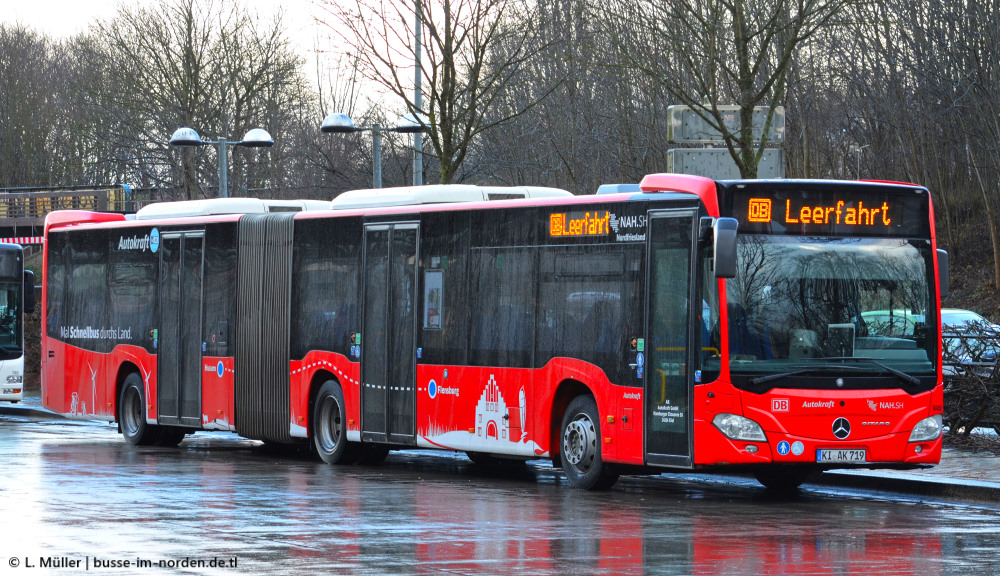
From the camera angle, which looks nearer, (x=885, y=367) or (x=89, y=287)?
(x=885, y=367)

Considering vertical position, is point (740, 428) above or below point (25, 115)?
below

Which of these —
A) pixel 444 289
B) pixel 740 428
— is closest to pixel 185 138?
pixel 444 289

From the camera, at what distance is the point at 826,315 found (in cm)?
1391

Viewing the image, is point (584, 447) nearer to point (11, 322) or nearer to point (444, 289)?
point (444, 289)

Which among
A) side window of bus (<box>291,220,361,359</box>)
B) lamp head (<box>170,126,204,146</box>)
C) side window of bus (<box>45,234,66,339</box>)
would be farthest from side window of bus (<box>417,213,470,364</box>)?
lamp head (<box>170,126,204,146</box>)

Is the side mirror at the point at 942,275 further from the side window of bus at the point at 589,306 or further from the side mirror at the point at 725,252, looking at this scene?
the side window of bus at the point at 589,306

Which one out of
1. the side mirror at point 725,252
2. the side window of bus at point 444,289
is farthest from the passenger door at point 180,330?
the side mirror at point 725,252

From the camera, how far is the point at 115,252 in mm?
22578

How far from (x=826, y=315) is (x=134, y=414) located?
1132 cm

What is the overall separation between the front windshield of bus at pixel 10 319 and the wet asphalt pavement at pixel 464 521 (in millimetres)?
11653

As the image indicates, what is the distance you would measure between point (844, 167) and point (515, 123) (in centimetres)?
939

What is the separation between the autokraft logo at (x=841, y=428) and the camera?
45.7 feet

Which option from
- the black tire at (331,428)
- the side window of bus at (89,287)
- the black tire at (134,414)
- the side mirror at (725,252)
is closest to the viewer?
the side mirror at (725,252)

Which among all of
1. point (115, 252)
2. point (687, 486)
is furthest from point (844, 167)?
point (687, 486)
